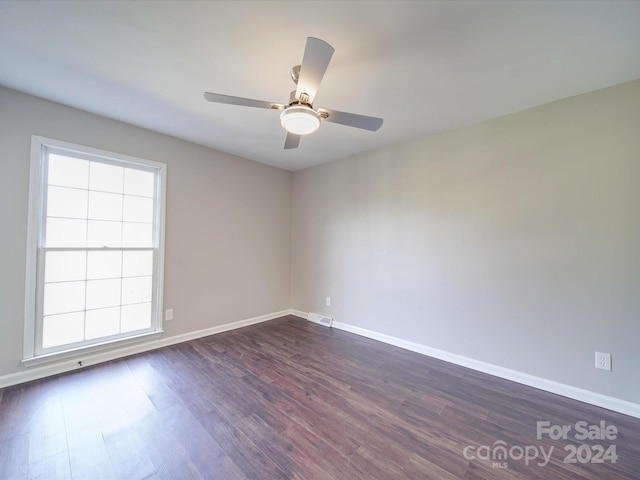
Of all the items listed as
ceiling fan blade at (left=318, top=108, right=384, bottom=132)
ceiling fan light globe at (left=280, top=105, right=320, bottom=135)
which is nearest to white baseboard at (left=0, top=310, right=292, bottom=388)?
ceiling fan light globe at (left=280, top=105, right=320, bottom=135)

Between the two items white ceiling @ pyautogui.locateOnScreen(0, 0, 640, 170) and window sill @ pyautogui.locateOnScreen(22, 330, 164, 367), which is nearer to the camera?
white ceiling @ pyautogui.locateOnScreen(0, 0, 640, 170)

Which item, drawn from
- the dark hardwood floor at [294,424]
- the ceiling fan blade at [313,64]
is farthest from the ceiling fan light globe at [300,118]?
the dark hardwood floor at [294,424]

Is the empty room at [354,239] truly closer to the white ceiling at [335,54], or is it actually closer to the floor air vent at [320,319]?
the white ceiling at [335,54]

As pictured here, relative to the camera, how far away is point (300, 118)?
1.56m

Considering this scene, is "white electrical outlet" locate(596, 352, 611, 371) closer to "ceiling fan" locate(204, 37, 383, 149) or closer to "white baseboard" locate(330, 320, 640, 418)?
"white baseboard" locate(330, 320, 640, 418)

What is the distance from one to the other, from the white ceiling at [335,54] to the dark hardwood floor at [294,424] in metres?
2.51

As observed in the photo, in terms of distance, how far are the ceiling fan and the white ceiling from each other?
292mm

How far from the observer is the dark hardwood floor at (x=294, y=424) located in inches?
55.0

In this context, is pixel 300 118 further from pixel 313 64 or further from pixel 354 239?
pixel 354 239

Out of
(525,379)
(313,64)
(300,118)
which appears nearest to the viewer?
(313,64)

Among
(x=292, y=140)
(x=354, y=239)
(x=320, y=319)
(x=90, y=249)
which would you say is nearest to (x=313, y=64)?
(x=292, y=140)

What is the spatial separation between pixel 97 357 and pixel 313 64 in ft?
10.7

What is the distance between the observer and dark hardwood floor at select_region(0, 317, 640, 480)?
1397 millimetres

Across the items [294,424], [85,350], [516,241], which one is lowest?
[294,424]
